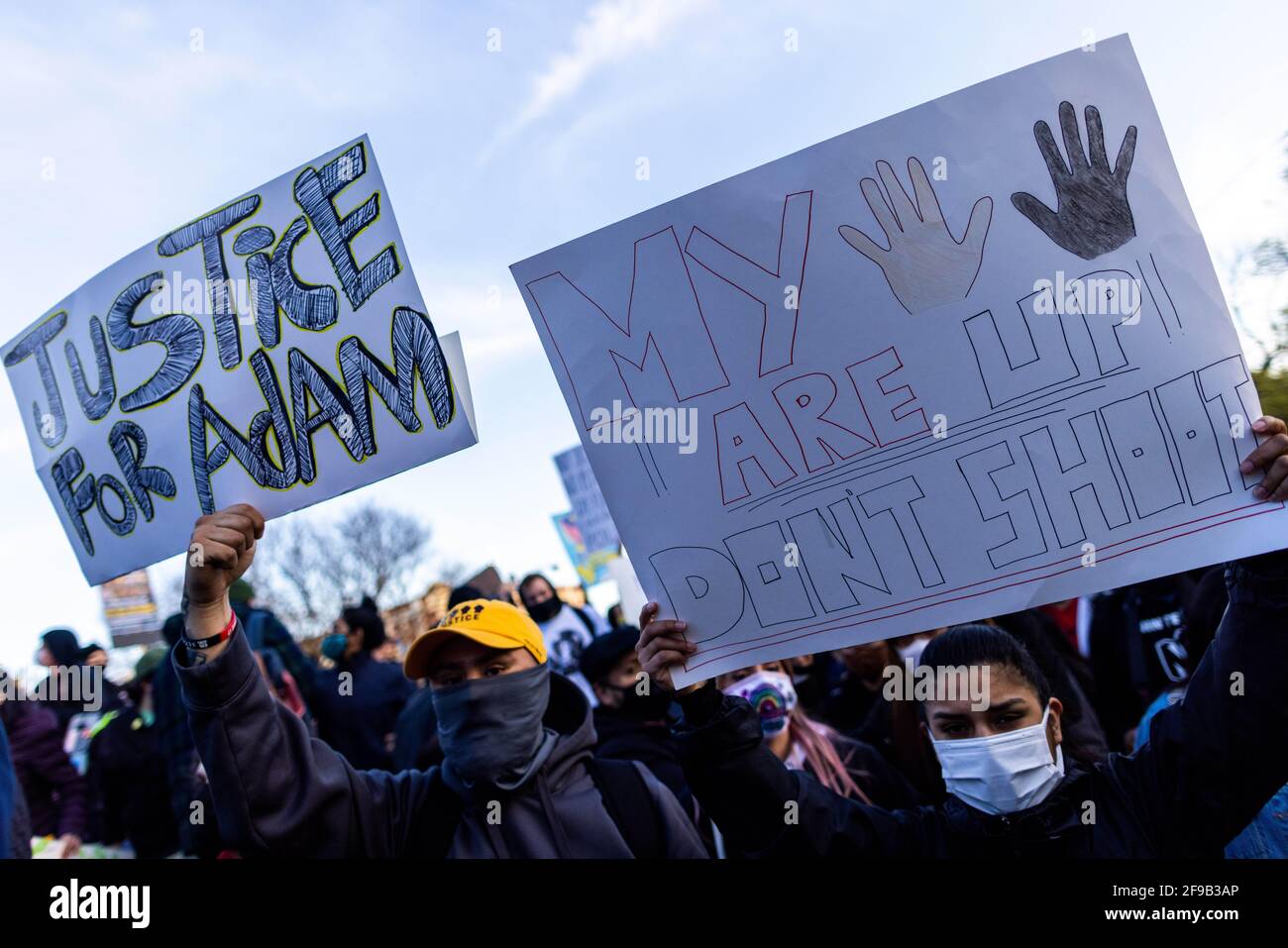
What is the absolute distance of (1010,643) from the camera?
2410 millimetres

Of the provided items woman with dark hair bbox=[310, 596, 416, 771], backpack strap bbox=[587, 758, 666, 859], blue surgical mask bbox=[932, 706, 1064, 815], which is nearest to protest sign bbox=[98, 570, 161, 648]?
woman with dark hair bbox=[310, 596, 416, 771]

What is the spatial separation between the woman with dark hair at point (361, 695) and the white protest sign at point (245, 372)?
3.13 metres

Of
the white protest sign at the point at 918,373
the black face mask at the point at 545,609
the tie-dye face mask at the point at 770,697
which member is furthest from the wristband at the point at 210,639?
the black face mask at the point at 545,609

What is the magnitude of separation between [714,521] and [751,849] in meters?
0.73

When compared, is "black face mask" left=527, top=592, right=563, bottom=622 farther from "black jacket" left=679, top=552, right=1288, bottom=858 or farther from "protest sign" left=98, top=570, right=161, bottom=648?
"black jacket" left=679, top=552, right=1288, bottom=858

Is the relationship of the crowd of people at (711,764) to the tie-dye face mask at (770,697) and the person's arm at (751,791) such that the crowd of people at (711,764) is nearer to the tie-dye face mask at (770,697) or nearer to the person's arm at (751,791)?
the person's arm at (751,791)

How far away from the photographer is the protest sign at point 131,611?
6848 millimetres

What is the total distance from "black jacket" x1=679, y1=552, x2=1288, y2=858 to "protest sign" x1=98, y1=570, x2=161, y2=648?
5.42 metres

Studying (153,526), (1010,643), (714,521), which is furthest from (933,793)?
(153,526)

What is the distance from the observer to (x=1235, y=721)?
1913mm
